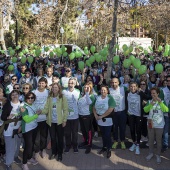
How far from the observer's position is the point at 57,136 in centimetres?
517

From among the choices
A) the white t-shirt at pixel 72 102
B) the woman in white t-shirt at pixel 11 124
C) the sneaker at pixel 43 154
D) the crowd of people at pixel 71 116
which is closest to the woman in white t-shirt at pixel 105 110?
the crowd of people at pixel 71 116

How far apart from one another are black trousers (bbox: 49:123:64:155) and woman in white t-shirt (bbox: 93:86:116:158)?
31.9 inches

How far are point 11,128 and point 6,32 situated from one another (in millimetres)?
34909

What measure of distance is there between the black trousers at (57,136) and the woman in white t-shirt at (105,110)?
0.81 m

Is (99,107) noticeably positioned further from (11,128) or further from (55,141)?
(11,128)

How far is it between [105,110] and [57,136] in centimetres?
114

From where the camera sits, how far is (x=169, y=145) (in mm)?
5820

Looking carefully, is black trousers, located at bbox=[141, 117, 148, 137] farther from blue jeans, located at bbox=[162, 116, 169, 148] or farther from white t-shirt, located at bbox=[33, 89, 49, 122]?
white t-shirt, located at bbox=[33, 89, 49, 122]

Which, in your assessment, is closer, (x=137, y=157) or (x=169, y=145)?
(x=137, y=157)

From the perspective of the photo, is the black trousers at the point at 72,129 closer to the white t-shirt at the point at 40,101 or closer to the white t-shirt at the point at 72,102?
the white t-shirt at the point at 72,102

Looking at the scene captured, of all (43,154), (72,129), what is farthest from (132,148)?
(43,154)

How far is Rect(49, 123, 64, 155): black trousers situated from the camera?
16.7ft

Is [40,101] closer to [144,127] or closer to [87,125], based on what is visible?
[87,125]

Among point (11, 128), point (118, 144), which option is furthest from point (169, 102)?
point (11, 128)
